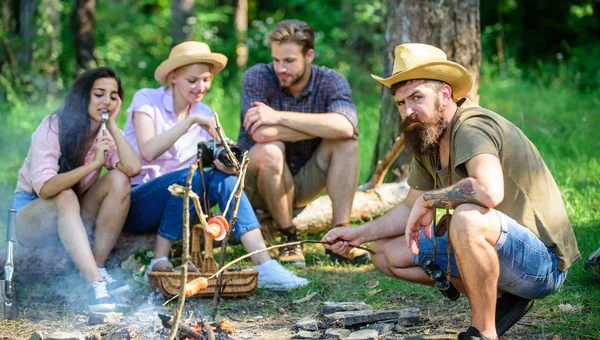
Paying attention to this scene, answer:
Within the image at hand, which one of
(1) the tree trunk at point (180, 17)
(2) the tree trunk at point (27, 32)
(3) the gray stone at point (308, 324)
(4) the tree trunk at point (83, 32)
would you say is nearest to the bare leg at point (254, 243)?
(3) the gray stone at point (308, 324)

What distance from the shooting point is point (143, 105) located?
5.21m

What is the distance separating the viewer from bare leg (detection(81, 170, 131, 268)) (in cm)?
482

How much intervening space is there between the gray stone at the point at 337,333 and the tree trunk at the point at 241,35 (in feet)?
34.8

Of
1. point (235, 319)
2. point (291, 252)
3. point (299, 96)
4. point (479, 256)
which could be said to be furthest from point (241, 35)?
point (479, 256)

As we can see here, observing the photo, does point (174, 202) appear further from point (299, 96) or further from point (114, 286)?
point (299, 96)

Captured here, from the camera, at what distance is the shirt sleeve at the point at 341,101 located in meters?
5.45

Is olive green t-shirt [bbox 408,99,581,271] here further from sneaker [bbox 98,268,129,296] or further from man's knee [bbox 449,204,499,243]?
sneaker [bbox 98,268,129,296]

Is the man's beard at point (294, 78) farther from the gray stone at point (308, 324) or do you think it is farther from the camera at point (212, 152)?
the gray stone at point (308, 324)

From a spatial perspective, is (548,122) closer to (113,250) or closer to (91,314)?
(113,250)

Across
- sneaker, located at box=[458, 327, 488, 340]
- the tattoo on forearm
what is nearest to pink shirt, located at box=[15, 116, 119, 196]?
the tattoo on forearm

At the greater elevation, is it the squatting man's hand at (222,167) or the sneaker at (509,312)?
the squatting man's hand at (222,167)

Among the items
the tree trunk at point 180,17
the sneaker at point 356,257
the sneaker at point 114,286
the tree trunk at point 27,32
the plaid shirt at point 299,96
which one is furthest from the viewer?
the tree trunk at point 180,17

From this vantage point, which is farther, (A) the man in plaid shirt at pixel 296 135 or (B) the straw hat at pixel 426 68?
(A) the man in plaid shirt at pixel 296 135

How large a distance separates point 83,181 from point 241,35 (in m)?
9.78
